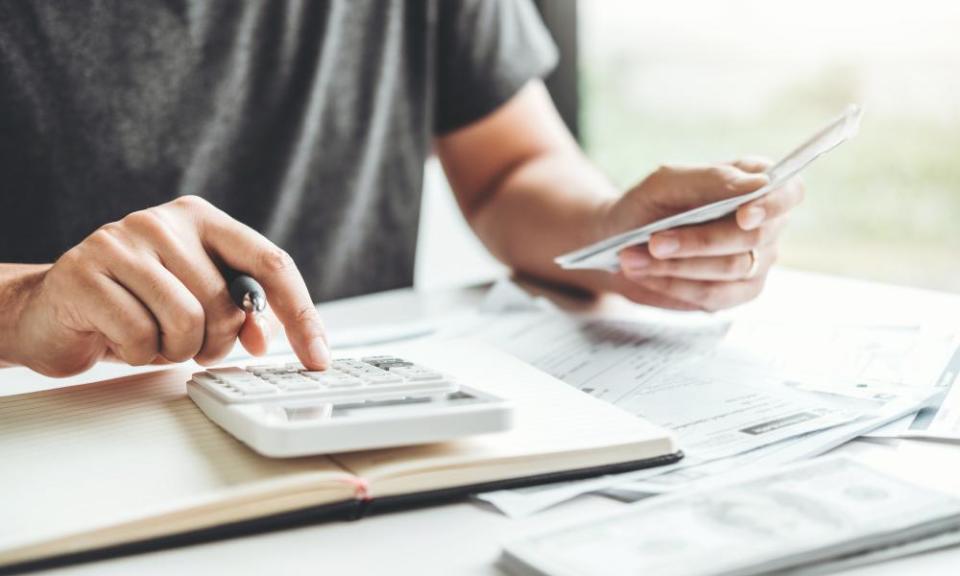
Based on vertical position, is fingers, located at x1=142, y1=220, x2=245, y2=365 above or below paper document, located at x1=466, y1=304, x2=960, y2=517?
above

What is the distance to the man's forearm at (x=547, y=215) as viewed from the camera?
99 centimetres

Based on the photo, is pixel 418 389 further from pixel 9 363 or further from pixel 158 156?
pixel 158 156

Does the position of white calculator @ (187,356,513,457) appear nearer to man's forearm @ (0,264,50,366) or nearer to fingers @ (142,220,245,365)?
fingers @ (142,220,245,365)

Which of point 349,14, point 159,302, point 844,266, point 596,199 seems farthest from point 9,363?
point 844,266

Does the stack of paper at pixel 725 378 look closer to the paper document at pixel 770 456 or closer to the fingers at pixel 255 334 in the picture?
the paper document at pixel 770 456

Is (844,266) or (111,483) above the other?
(111,483)

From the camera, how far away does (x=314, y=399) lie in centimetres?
50

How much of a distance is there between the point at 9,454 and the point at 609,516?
31 centimetres

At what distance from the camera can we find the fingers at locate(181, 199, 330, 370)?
0.57 metres

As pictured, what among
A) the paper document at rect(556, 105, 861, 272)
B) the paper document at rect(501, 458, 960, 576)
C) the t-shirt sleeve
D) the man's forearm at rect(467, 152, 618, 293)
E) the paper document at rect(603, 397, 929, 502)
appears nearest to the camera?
the paper document at rect(501, 458, 960, 576)

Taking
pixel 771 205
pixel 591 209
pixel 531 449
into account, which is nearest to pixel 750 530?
pixel 531 449

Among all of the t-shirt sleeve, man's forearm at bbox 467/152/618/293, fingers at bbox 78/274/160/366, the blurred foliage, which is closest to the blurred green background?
the blurred foliage

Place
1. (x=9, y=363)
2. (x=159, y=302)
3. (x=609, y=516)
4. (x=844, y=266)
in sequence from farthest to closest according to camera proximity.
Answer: (x=844, y=266), (x=9, y=363), (x=159, y=302), (x=609, y=516)

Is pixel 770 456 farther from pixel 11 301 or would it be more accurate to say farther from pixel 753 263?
pixel 11 301
